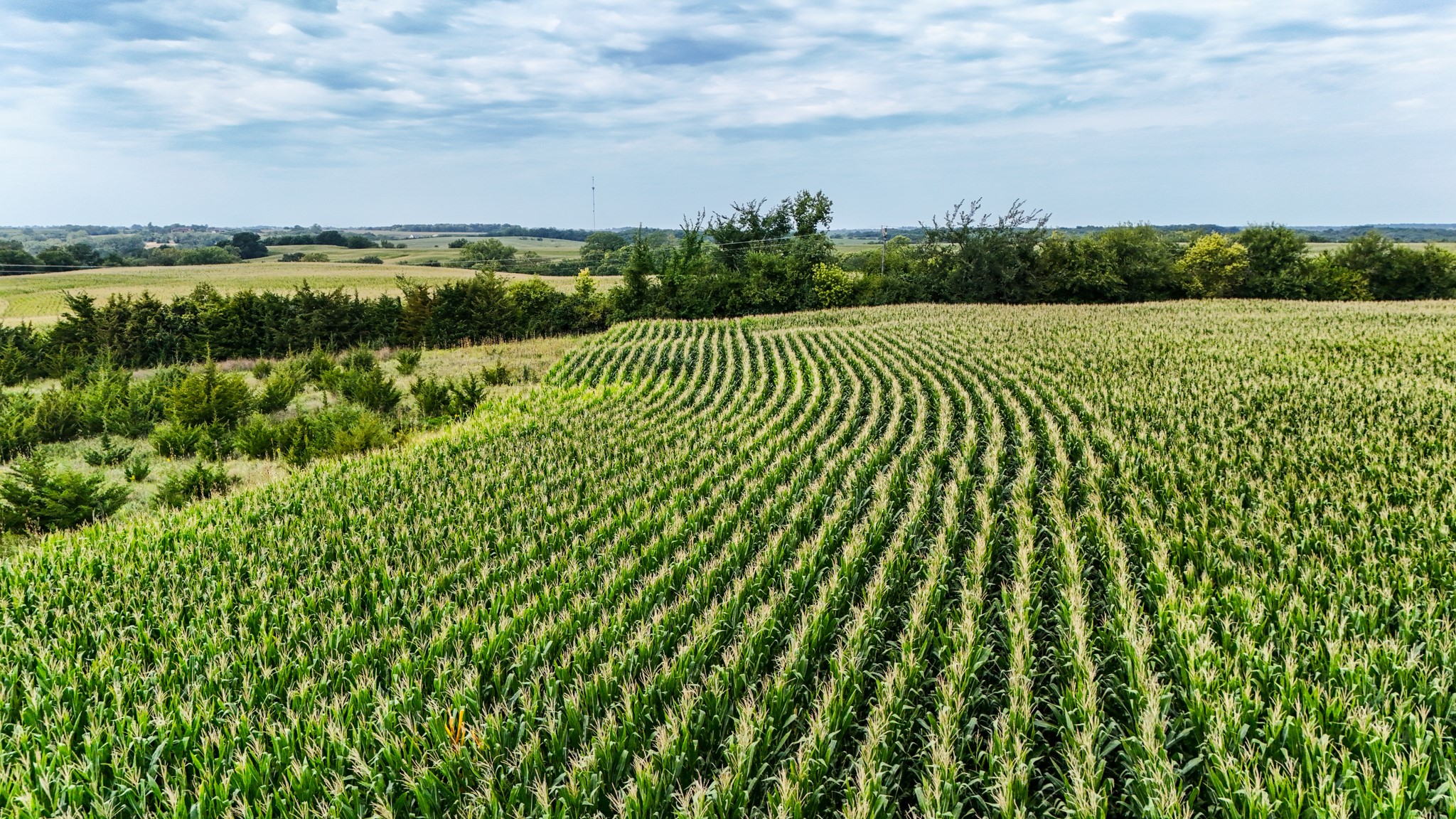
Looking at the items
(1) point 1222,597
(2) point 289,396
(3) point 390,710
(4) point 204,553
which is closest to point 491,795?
(3) point 390,710

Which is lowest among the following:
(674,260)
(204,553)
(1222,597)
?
(204,553)

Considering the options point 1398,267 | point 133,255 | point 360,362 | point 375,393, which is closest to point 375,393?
point 375,393

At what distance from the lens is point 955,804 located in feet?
12.0

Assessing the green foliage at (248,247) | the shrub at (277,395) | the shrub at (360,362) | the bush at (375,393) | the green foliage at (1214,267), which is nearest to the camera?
the shrub at (277,395)

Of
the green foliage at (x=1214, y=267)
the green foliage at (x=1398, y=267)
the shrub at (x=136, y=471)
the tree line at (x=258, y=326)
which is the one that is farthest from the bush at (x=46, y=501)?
the green foliage at (x=1398, y=267)

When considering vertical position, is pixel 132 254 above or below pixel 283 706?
above

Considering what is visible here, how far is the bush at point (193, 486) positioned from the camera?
1105cm

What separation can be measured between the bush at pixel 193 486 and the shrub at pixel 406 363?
624 inches

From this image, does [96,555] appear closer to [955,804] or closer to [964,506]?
[955,804]

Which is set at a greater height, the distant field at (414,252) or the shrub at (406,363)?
the distant field at (414,252)

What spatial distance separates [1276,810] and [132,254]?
11791 centimetres

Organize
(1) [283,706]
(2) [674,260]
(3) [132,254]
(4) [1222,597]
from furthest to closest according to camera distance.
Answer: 1. (3) [132,254]
2. (2) [674,260]
3. (4) [1222,597]
4. (1) [283,706]

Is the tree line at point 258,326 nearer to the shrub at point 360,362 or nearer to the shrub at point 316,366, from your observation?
the shrub at point 360,362

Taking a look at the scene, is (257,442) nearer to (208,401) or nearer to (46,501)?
(208,401)
